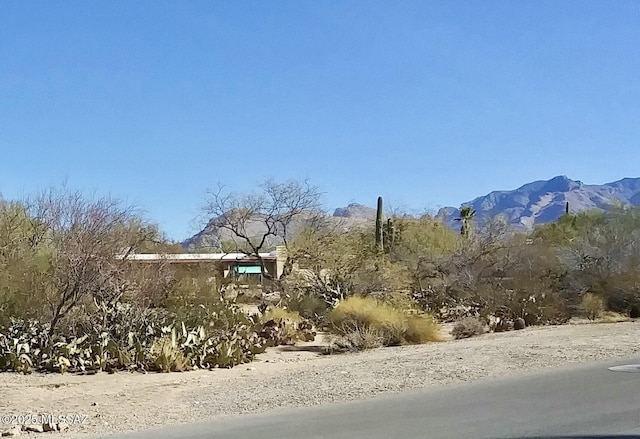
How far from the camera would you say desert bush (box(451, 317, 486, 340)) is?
2281 centimetres

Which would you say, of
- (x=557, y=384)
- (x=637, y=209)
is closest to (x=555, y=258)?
(x=637, y=209)

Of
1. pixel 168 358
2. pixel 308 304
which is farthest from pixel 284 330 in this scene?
pixel 168 358

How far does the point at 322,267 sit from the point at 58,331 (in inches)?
563

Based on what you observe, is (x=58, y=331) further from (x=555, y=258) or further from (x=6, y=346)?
(x=555, y=258)

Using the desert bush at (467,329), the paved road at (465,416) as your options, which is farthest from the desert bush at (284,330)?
the paved road at (465,416)

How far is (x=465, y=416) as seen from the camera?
33.3 ft

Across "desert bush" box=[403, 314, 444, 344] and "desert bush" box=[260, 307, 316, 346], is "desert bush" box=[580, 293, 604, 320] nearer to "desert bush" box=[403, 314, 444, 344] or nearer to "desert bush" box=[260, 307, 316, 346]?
"desert bush" box=[403, 314, 444, 344]

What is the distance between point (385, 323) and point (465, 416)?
33.3ft

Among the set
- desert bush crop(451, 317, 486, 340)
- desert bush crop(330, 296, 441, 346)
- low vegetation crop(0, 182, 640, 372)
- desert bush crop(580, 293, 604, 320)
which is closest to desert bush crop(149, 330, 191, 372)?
low vegetation crop(0, 182, 640, 372)

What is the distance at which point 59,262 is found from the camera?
1772 cm

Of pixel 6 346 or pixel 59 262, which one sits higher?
pixel 59 262

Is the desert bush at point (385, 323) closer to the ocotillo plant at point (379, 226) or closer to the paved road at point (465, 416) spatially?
the paved road at point (465, 416)

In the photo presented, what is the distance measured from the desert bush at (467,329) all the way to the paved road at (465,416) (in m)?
9.94

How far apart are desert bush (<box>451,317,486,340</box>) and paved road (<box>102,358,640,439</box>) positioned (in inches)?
391
